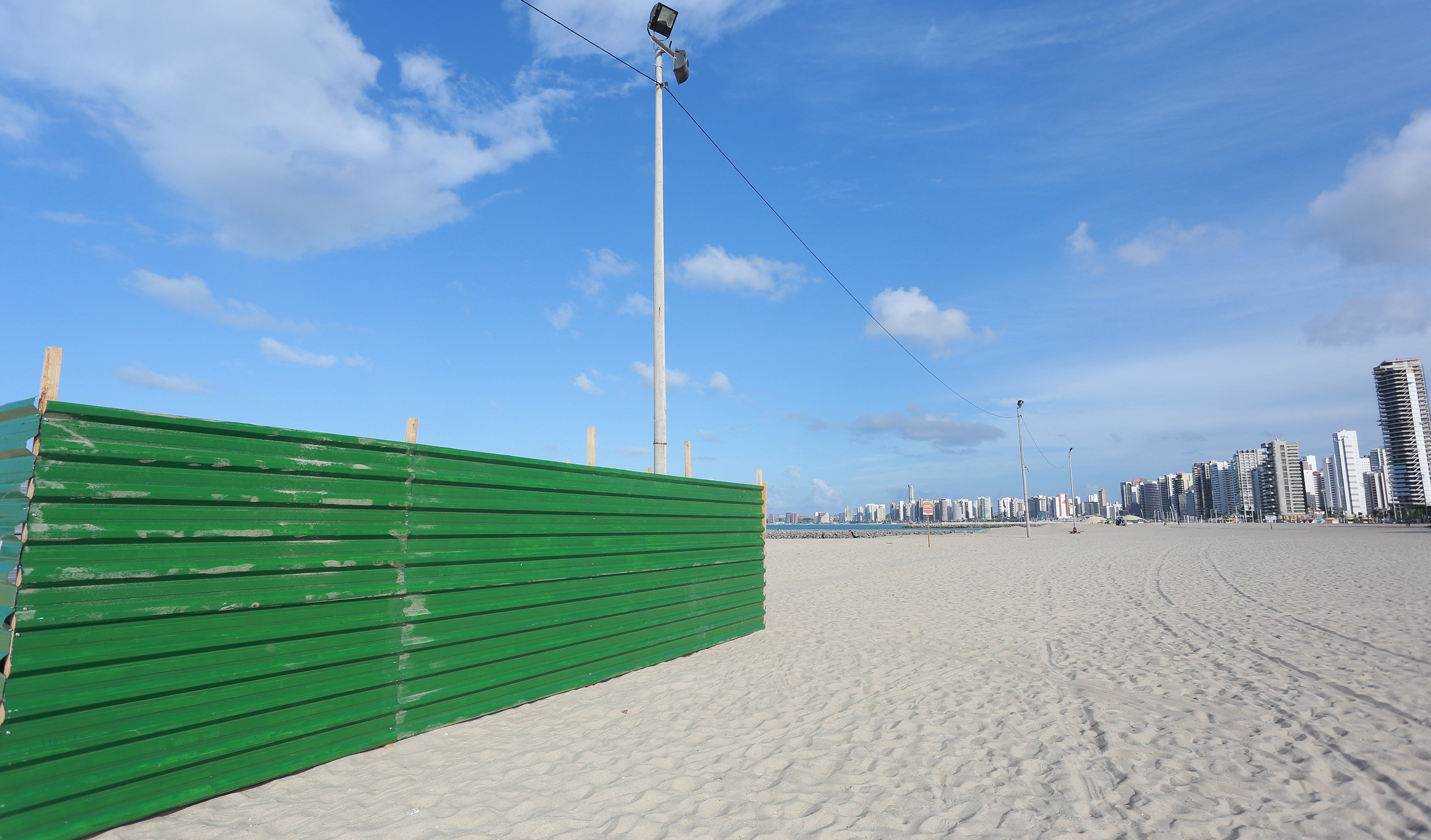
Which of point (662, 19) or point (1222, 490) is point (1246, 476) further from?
point (662, 19)

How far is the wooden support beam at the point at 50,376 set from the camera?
10.8ft

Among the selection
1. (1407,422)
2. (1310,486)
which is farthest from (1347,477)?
(1407,422)

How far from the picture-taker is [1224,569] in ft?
59.5

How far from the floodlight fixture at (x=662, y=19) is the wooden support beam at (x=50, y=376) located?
7.50 meters

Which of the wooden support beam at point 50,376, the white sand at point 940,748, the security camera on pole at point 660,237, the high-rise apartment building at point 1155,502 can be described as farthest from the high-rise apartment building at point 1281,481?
the wooden support beam at point 50,376

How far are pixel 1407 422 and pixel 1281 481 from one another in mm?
32584

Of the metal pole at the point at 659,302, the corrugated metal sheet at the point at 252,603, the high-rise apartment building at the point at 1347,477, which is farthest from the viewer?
the high-rise apartment building at the point at 1347,477

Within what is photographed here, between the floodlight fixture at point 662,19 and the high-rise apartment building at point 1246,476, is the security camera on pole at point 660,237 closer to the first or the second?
the floodlight fixture at point 662,19

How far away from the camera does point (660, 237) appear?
8.39 meters

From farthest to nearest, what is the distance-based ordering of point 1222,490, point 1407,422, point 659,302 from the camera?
point 1222,490 < point 1407,422 < point 659,302

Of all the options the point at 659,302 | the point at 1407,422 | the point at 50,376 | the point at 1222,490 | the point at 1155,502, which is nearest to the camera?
the point at 50,376

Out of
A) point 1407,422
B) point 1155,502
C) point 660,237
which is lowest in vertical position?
point 1155,502

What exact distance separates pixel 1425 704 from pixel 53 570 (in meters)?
9.67

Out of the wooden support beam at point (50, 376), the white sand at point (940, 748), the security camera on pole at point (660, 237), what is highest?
the security camera on pole at point (660, 237)
